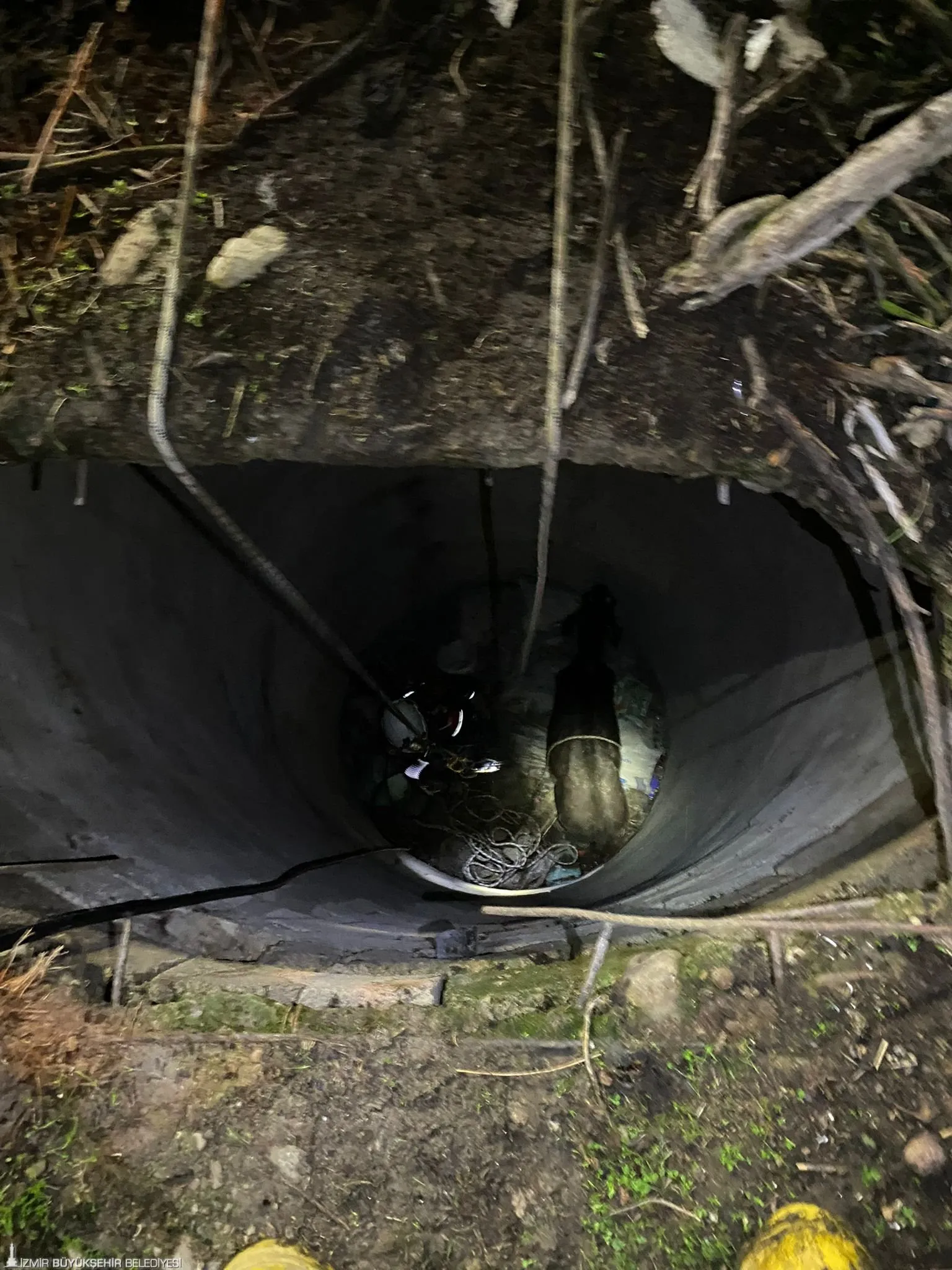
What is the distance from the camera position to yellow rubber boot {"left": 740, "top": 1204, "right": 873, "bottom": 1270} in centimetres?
104

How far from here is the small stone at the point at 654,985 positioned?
129 centimetres

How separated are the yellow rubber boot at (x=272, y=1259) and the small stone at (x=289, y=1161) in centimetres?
8

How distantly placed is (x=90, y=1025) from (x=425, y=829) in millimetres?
2380

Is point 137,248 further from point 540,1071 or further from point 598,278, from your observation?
point 540,1071

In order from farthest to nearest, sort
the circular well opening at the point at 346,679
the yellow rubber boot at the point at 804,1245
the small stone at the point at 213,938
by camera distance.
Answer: the circular well opening at the point at 346,679, the small stone at the point at 213,938, the yellow rubber boot at the point at 804,1245

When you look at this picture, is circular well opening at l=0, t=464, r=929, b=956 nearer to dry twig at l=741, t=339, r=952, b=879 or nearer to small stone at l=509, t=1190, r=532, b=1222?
dry twig at l=741, t=339, r=952, b=879

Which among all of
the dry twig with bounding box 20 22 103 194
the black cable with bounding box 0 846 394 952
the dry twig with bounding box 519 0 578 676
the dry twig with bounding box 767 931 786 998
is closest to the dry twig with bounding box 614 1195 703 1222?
the dry twig with bounding box 767 931 786 998

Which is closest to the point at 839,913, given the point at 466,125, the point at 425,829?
the point at 466,125

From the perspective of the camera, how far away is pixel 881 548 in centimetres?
152

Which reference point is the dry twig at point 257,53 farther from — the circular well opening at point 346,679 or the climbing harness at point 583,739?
the climbing harness at point 583,739

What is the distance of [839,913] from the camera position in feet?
4.55

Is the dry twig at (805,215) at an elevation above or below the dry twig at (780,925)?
above

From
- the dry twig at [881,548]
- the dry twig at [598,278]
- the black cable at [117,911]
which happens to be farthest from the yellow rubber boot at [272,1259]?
the dry twig at [598,278]

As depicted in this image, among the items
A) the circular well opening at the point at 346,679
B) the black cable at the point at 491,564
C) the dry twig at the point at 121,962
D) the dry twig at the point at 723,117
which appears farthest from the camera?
the black cable at the point at 491,564
